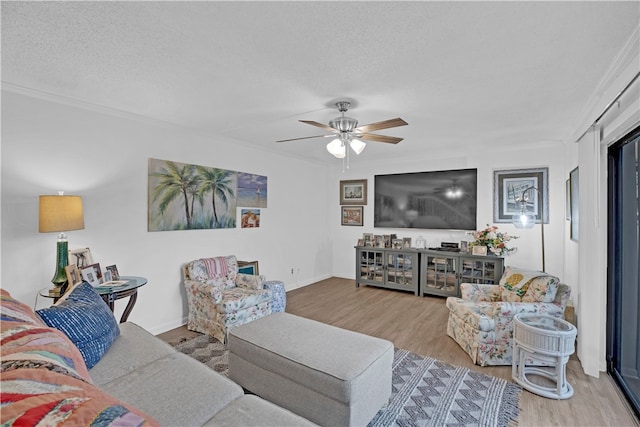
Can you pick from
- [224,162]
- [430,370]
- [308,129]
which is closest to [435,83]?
[308,129]

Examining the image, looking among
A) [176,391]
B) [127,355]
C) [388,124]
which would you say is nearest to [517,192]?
[388,124]

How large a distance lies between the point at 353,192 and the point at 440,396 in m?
4.31

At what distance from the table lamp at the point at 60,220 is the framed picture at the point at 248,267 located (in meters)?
1.97

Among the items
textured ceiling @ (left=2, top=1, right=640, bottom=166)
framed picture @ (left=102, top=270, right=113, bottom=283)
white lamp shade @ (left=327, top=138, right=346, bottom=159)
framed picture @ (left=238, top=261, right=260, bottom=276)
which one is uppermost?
textured ceiling @ (left=2, top=1, right=640, bottom=166)

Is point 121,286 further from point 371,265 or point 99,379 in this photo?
point 371,265

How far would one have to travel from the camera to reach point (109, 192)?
3.06m

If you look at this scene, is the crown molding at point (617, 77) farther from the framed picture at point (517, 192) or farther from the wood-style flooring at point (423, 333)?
the wood-style flooring at point (423, 333)

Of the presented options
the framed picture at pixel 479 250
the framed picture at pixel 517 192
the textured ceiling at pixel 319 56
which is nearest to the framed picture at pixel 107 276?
the textured ceiling at pixel 319 56

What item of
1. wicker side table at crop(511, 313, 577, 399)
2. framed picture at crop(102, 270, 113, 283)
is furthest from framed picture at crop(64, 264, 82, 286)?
wicker side table at crop(511, 313, 577, 399)

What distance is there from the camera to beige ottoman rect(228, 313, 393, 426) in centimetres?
172

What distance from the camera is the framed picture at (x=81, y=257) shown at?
8.75ft

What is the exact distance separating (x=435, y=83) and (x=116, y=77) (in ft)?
8.08

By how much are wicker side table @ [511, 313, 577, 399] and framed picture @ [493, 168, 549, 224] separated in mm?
2375

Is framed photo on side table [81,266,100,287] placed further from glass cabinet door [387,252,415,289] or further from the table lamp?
glass cabinet door [387,252,415,289]
